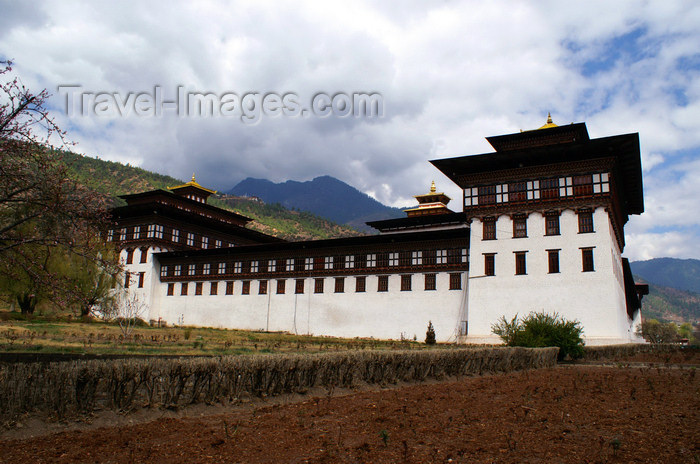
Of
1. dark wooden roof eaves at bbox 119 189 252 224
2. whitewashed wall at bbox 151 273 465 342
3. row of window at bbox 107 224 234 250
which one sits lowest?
whitewashed wall at bbox 151 273 465 342

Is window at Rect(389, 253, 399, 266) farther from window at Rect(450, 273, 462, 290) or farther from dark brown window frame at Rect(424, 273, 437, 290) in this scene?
window at Rect(450, 273, 462, 290)

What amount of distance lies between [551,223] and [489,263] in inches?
195

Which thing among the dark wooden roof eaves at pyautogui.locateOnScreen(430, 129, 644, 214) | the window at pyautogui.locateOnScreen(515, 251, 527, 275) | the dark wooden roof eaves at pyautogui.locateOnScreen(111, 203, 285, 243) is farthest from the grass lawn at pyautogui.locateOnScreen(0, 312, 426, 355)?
the dark wooden roof eaves at pyautogui.locateOnScreen(111, 203, 285, 243)

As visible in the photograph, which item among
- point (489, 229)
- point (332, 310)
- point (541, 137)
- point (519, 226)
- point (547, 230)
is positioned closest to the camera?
point (547, 230)

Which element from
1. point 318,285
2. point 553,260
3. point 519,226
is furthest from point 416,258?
point 553,260

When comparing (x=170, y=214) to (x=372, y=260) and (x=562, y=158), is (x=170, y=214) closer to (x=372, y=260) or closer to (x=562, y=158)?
(x=372, y=260)

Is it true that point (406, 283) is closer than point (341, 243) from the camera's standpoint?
Yes

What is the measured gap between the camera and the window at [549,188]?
1406 inches

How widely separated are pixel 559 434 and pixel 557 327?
718 inches

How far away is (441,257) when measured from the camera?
1614 inches

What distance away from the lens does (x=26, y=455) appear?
23.2 feet

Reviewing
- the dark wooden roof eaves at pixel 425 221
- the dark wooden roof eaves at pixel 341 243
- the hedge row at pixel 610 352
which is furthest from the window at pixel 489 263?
the dark wooden roof eaves at pixel 425 221

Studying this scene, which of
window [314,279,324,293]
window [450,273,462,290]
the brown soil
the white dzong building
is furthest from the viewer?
window [314,279,324,293]

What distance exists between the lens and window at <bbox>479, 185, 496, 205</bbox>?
37781 millimetres
